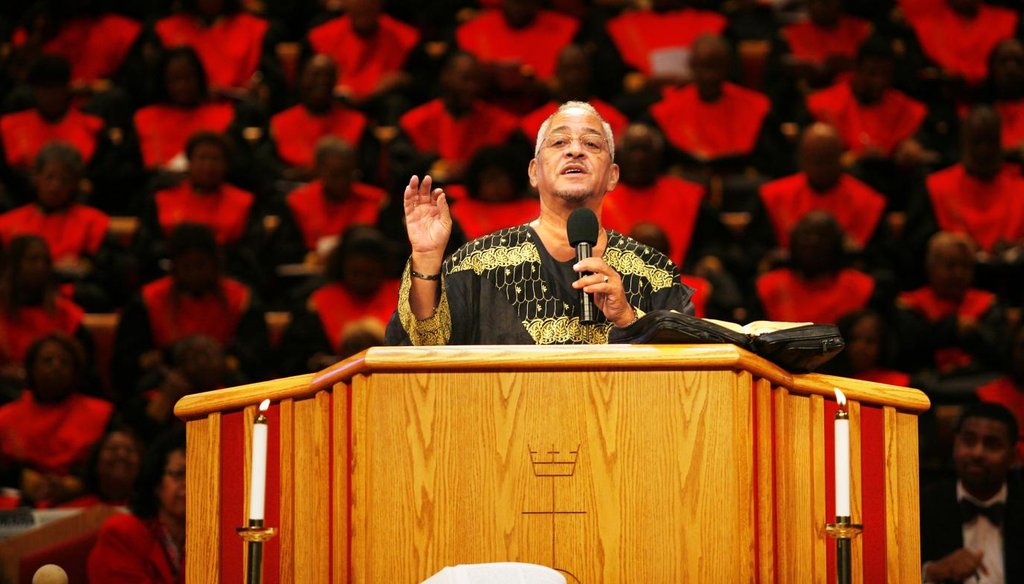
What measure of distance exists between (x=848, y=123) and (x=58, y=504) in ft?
13.4

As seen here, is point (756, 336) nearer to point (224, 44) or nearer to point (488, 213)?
point (488, 213)

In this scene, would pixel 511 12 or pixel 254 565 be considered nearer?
pixel 254 565

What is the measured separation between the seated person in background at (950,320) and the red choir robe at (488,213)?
1601mm

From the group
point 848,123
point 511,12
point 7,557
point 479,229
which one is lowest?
point 7,557

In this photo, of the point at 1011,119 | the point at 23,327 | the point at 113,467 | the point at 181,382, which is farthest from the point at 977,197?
the point at 23,327

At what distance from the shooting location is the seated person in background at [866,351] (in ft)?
18.6

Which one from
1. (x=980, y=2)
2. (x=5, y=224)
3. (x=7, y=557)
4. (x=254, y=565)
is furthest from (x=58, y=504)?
(x=980, y=2)

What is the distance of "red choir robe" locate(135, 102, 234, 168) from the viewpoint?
23.7 feet

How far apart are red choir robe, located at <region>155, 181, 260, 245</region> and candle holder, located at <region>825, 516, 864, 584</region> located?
16.1 ft

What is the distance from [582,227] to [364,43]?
5.13m

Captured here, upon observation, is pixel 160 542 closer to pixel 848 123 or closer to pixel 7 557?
pixel 7 557

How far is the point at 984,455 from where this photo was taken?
4.68 metres

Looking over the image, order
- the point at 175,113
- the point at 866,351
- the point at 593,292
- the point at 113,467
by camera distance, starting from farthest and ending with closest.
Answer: the point at 175,113, the point at 866,351, the point at 113,467, the point at 593,292

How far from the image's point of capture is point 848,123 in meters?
7.21
